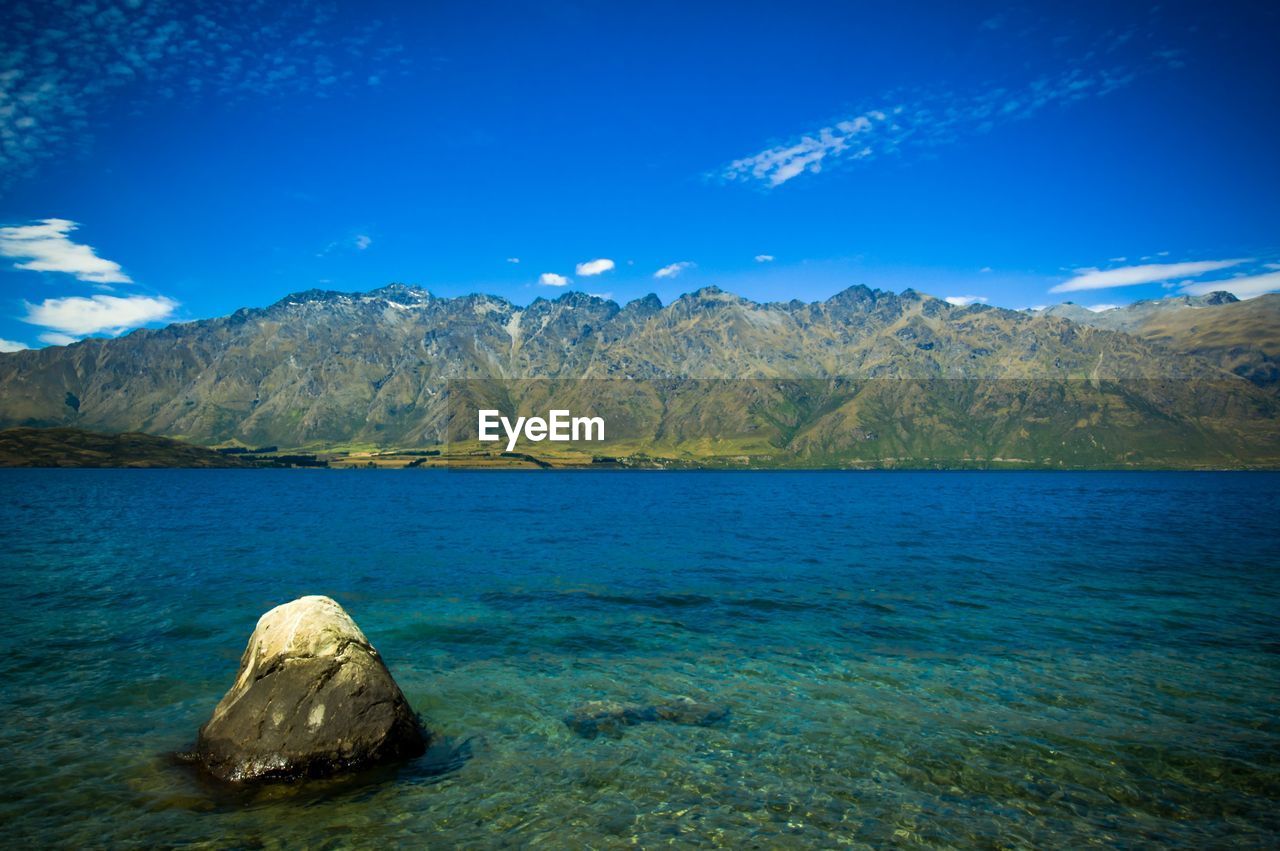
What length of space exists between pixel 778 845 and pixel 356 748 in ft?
37.5

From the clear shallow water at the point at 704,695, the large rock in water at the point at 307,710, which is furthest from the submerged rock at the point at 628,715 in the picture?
the large rock in water at the point at 307,710

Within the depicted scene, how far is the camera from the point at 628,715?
22.4 meters

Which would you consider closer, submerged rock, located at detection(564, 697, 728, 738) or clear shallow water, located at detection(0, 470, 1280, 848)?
clear shallow water, located at detection(0, 470, 1280, 848)

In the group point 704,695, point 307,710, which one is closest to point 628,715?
point 704,695

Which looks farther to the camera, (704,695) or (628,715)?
(704,695)

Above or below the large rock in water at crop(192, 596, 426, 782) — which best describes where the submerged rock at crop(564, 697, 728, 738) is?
below

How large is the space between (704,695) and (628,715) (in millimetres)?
3418

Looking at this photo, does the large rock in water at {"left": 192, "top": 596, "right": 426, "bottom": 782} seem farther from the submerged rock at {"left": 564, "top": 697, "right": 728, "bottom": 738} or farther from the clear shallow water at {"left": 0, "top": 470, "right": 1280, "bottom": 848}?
the submerged rock at {"left": 564, "top": 697, "right": 728, "bottom": 738}

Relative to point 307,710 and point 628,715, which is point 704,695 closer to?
point 628,715

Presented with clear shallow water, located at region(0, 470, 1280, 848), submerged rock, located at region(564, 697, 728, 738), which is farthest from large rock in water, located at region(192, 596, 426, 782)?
submerged rock, located at region(564, 697, 728, 738)

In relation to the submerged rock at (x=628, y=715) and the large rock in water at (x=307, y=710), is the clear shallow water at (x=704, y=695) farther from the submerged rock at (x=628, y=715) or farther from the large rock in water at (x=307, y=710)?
the large rock in water at (x=307, y=710)

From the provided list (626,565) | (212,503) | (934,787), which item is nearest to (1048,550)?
(626,565)

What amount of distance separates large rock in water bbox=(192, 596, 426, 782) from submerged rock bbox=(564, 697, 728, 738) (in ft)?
16.3

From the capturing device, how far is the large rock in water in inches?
697
